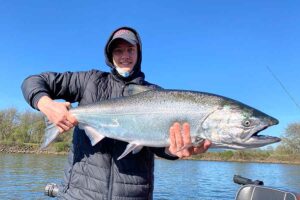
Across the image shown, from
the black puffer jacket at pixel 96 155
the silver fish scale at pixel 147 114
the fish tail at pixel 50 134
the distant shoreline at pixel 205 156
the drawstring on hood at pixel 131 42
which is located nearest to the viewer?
the black puffer jacket at pixel 96 155

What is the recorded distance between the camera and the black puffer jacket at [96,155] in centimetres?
386

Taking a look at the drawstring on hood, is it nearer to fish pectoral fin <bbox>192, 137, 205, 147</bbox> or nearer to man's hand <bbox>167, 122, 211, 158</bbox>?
A: man's hand <bbox>167, 122, 211, 158</bbox>

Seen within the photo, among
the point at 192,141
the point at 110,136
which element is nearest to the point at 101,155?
the point at 110,136

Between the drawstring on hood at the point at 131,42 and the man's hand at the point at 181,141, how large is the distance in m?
0.82

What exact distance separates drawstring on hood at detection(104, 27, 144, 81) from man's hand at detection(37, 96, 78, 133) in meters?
0.73

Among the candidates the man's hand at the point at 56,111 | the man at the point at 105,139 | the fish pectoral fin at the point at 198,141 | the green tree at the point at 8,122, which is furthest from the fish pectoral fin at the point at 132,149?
the green tree at the point at 8,122

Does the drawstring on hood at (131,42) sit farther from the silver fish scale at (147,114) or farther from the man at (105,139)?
the silver fish scale at (147,114)

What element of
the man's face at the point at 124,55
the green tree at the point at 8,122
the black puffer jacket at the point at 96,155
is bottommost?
the black puffer jacket at the point at 96,155

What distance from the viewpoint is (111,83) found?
445 centimetres

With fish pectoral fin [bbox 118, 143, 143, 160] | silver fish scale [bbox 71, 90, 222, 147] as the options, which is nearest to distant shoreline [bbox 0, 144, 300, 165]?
silver fish scale [bbox 71, 90, 222, 147]

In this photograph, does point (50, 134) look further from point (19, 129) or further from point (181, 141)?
point (19, 129)

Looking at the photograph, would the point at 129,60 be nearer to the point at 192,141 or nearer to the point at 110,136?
the point at 110,136

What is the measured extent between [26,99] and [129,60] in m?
1.21

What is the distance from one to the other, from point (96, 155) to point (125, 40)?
1373 mm
